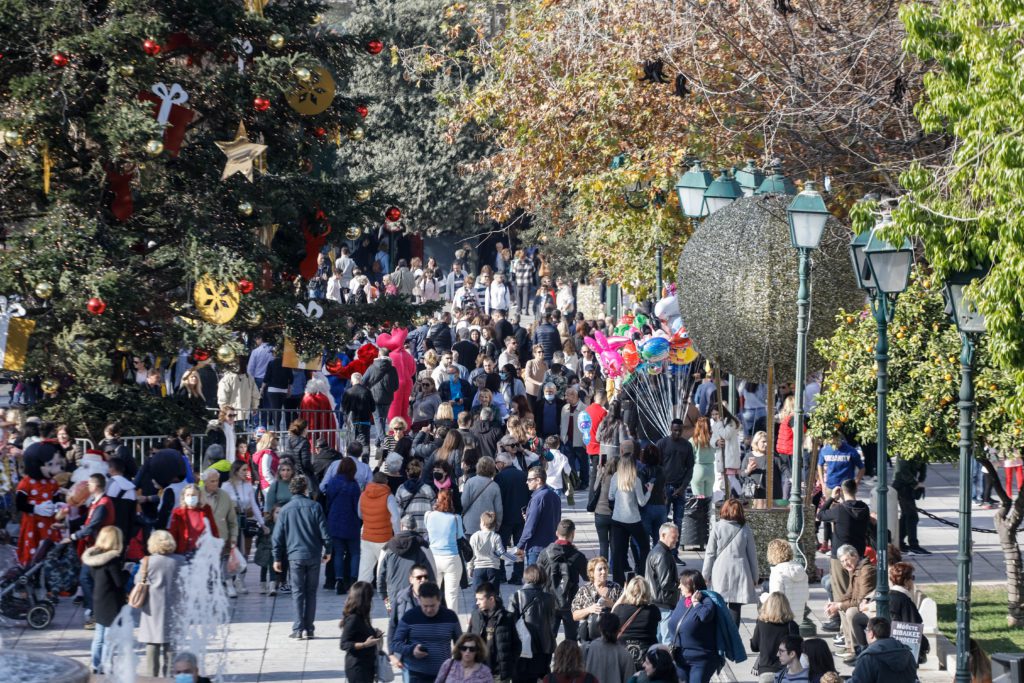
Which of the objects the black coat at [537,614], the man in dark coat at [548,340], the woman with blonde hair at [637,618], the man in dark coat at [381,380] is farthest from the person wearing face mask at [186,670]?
the man in dark coat at [548,340]

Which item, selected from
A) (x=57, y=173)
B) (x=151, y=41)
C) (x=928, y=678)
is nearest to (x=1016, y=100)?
(x=928, y=678)

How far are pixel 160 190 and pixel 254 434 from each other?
354 cm

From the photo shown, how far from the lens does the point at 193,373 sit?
21.0m

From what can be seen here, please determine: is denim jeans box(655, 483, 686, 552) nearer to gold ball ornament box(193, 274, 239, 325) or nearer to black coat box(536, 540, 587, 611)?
black coat box(536, 540, 587, 611)

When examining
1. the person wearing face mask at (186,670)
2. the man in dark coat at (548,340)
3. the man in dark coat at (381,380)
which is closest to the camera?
the person wearing face mask at (186,670)

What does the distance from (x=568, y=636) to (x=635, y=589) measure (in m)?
1.55

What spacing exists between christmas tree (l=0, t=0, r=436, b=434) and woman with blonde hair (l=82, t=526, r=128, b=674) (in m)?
4.03

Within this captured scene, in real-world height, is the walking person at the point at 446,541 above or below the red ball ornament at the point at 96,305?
below

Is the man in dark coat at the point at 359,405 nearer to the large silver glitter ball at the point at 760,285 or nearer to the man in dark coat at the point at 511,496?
the man in dark coat at the point at 511,496

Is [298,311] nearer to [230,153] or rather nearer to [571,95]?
[230,153]

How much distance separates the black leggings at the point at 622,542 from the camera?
17297 mm

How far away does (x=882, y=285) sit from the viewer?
46.0 feet


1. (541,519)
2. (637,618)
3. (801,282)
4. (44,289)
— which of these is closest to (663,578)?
(637,618)

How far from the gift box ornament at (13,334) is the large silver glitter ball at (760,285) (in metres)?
7.28
